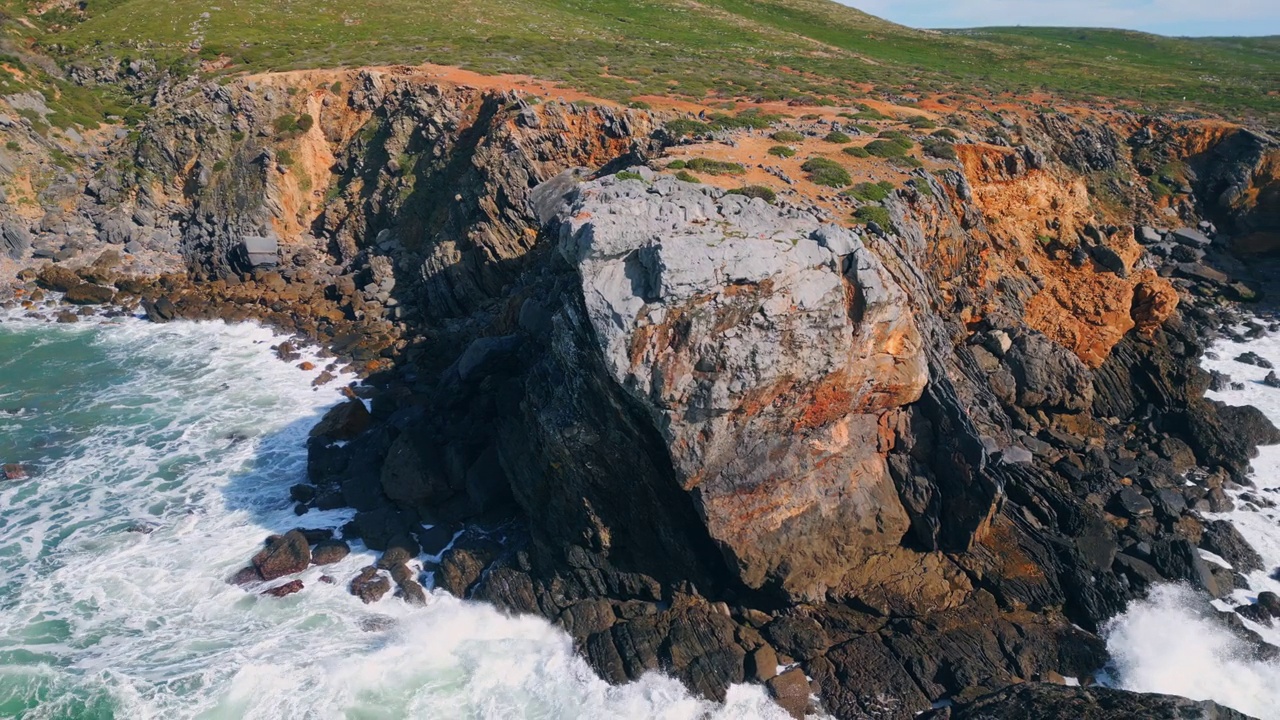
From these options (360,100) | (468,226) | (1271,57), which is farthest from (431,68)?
(1271,57)

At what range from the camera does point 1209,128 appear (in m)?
51.8

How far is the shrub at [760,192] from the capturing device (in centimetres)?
2771

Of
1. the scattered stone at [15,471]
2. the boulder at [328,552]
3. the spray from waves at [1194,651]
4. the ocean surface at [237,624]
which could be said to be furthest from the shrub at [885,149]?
the scattered stone at [15,471]

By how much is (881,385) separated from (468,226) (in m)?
28.5

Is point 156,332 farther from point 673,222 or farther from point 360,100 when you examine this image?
point 673,222

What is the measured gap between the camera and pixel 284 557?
2647 centimetres

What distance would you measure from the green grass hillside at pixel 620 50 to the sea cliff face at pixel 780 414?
65.7ft

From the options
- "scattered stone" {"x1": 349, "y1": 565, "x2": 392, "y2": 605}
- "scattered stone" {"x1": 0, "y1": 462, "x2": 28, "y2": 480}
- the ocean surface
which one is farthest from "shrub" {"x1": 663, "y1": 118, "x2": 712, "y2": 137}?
"scattered stone" {"x1": 0, "y1": 462, "x2": 28, "y2": 480}

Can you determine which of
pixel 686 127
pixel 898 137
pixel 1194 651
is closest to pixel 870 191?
pixel 898 137

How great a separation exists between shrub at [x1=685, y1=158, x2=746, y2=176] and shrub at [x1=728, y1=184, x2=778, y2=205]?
2.51m

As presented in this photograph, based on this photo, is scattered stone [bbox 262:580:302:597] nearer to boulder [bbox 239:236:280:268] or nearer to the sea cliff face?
the sea cliff face

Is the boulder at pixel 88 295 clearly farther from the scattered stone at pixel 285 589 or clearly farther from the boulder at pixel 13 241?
the scattered stone at pixel 285 589

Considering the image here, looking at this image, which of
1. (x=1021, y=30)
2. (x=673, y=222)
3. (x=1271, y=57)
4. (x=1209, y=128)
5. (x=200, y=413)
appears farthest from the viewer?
(x=1021, y=30)

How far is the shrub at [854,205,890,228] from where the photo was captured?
27656 mm
